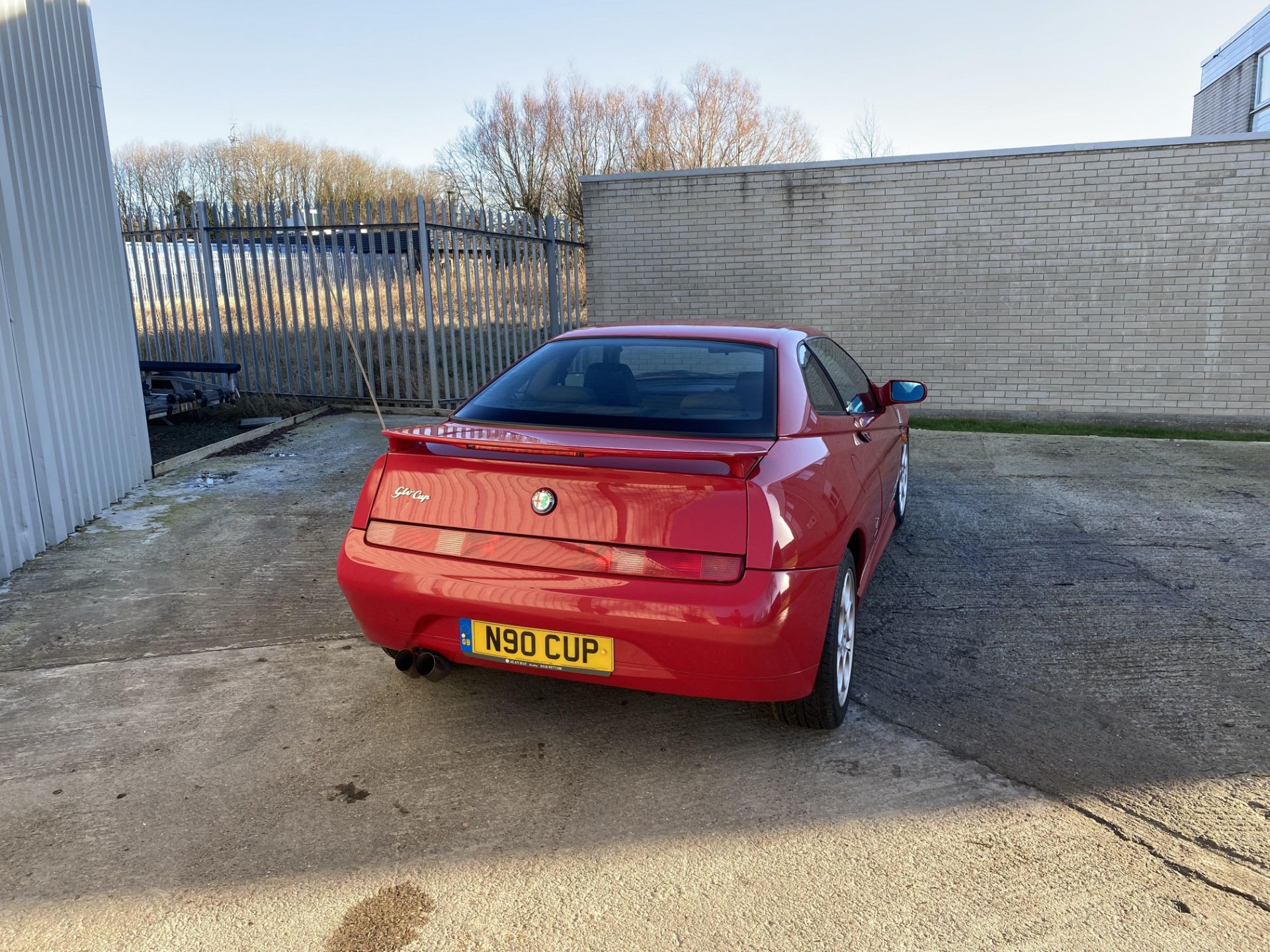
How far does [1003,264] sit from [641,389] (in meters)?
8.39

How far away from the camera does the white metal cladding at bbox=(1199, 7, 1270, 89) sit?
18.2m

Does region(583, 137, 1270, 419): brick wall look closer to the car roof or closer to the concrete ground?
the car roof

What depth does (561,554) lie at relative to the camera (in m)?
2.76

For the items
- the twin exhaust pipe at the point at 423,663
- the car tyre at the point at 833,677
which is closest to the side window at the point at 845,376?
the car tyre at the point at 833,677

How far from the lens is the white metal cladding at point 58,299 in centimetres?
510

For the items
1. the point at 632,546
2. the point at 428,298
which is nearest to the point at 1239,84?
the point at 428,298

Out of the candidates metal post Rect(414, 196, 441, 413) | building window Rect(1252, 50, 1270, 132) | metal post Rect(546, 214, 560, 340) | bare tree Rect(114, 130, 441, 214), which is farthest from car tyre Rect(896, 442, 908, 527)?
bare tree Rect(114, 130, 441, 214)

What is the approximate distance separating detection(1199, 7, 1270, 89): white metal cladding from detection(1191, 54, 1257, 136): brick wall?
134 millimetres

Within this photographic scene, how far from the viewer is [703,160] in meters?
29.7

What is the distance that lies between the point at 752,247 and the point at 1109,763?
9053mm

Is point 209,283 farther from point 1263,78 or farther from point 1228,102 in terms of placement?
point 1228,102

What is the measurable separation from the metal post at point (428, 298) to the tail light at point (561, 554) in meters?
7.38

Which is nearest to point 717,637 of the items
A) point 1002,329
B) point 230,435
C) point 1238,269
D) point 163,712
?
point 163,712

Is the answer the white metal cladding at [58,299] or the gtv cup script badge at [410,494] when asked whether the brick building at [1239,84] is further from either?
the gtv cup script badge at [410,494]
